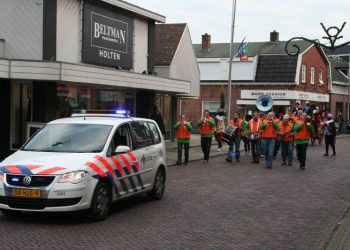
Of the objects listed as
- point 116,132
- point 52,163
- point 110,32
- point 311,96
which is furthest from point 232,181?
point 311,96

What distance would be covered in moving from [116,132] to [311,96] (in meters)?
39.6

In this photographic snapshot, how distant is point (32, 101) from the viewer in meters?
17.9

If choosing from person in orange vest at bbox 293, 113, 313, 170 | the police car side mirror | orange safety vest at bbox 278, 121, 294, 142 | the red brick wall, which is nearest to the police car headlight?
the police car side mirror

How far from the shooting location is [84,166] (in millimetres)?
8414

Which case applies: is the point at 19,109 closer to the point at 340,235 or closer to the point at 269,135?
the point at 269,135

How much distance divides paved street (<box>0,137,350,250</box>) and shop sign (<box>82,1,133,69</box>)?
7.17 metres

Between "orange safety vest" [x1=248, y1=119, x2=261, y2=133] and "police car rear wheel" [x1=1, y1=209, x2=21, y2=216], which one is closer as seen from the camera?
"police car rear wheel" [x1=1, y1=209, x2=21, y2=216]

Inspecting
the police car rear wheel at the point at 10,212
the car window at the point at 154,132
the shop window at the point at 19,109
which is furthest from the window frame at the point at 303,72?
the police car rear wheel at the point at 10,212

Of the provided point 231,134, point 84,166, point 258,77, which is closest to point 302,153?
point 231,134

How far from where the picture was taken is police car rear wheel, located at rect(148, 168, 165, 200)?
36.1 ft

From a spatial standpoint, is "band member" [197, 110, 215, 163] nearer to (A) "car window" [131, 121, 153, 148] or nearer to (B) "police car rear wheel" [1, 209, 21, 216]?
(A) "car window" [131, 121, 153, 148]

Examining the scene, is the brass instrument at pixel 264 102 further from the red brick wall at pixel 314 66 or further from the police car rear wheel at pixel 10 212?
the red brick wall at pixel 314 66

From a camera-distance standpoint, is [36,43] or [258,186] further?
[36,43]

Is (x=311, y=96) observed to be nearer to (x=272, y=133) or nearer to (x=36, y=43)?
(x=272, y=133)
